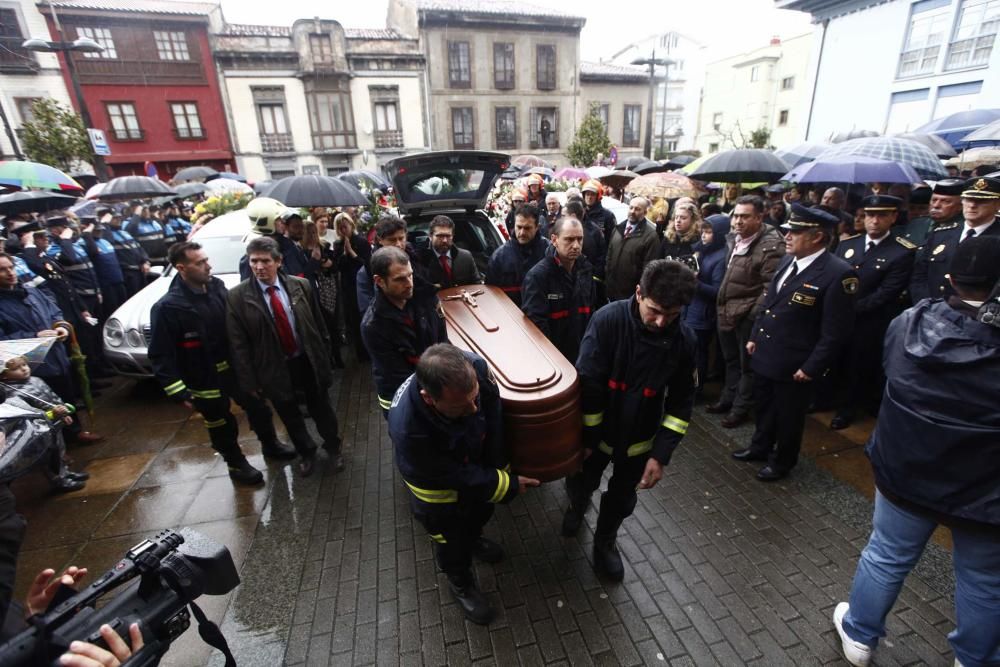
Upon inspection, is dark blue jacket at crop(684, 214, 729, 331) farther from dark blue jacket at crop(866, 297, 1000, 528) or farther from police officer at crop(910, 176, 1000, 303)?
dark blue jacket at crop(866, 297, 1000, 528)

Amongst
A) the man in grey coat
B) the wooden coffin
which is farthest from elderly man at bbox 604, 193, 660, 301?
the man in grey coat

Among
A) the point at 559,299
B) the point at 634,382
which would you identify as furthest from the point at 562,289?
the point at 634,382

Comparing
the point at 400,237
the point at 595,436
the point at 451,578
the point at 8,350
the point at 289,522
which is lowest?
the point at 289,522

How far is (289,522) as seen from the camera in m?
3.44

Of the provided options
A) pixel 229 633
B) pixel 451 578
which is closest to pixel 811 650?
pixel 451 578

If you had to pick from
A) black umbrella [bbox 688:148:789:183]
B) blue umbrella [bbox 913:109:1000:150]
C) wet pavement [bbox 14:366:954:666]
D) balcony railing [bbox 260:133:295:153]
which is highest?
balcony railing [bbox 260:133:295:153]

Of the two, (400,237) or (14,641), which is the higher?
(400,237)

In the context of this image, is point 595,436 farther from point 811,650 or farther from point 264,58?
point 264,58

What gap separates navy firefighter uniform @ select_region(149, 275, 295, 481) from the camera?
3.37 metres

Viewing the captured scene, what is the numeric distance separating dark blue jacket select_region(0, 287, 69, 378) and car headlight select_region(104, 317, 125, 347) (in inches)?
35.8

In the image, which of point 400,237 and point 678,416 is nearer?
point 678,416

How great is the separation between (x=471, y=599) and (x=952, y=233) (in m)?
4.44

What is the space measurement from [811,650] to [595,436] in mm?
1475

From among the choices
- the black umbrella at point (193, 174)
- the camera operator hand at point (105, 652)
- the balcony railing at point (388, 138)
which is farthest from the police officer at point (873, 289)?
the balcony railing at point (388, 138)
